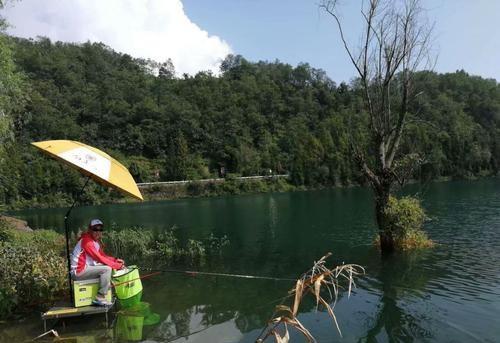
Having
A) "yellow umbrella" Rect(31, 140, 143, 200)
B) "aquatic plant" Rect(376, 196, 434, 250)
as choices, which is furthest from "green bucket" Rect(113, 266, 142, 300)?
"aquatic plant" Rect(376, 196, 434, 250)

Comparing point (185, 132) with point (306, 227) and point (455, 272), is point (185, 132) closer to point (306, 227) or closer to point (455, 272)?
point (306, 227)

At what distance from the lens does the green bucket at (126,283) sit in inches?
391

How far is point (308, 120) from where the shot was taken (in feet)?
407

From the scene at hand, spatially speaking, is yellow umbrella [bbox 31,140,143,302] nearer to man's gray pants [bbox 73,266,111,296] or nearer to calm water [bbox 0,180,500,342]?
man's gray pants [bbox 73,266,111,296]

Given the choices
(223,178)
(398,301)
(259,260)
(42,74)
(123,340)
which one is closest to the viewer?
(123,340)

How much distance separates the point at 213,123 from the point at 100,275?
107 m

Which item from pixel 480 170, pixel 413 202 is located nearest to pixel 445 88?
pixel 480 170

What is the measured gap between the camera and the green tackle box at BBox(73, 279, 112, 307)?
356 inches

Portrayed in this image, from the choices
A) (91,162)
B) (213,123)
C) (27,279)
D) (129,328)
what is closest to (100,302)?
(129,328)

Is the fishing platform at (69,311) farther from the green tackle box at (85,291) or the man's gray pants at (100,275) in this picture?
the man's gray pants at (100,275)

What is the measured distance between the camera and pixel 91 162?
8.96 m

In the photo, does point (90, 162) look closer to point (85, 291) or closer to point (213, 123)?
point (85, 291)

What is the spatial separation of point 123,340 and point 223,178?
282 ft

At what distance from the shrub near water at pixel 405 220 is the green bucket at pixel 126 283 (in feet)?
32.4
